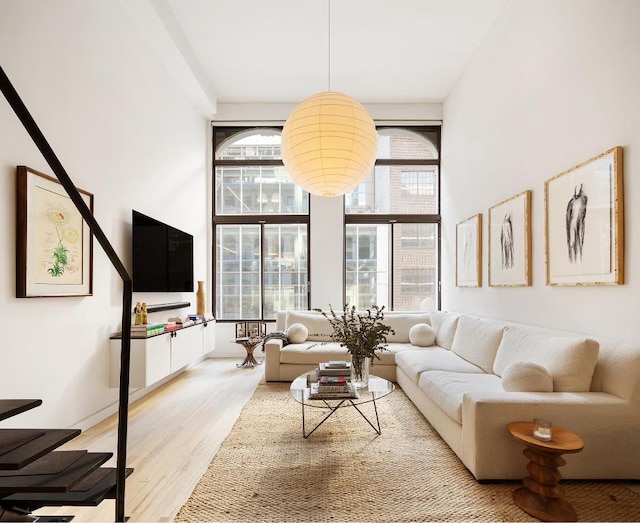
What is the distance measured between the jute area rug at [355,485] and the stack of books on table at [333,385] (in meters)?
0.34

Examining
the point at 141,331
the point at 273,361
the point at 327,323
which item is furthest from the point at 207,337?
the point at 141,331

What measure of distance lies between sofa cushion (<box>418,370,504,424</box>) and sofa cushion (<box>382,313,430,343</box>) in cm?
179

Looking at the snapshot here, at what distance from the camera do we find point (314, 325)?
543 cm

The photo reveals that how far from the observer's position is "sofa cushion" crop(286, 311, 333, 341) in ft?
17.6

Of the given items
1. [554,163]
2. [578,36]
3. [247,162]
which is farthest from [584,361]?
[247,162]

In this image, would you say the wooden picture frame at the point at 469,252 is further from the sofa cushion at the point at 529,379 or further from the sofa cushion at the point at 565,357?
the sofa cushion at the point at 529,379

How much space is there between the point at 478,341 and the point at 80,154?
3.66 metres

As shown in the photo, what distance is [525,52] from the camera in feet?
12.3

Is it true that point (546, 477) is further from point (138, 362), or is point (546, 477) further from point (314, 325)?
point (314, 325)

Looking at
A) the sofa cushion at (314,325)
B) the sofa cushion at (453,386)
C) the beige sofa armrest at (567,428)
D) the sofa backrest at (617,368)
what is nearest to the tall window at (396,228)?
the sofa cushion at (314,325)

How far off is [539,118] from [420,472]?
2.88 meters

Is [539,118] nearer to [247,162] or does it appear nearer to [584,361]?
[584,361]

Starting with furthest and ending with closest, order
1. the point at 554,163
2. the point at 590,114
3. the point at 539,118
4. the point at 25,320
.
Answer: the point at 539,118 → the point at 554,163 → the point at 590,114 → the point at 25,320

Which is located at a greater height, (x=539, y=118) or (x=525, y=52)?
(x=525, y=52)
